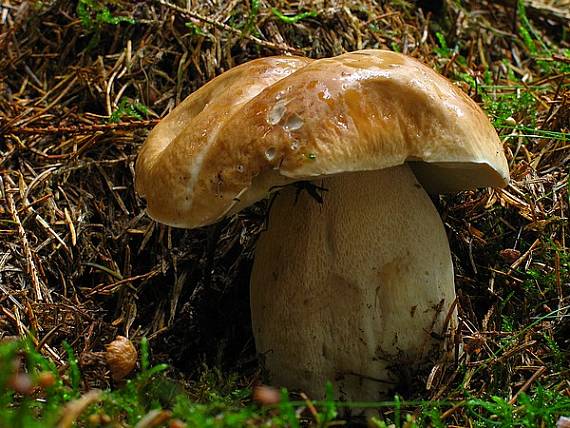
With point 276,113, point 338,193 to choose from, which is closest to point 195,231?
point 338,193

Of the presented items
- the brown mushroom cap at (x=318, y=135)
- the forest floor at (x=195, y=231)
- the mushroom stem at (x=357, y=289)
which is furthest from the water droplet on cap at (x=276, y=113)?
the forest floor at (x=195, y=231)

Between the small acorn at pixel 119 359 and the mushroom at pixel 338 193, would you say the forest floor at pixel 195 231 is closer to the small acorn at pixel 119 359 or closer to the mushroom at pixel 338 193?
the small acorn at pixel 119 359

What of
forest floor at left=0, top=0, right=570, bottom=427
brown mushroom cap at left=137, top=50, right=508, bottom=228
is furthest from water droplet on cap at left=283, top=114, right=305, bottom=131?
forest floor at left=0, top=0, right=570, bottom=427

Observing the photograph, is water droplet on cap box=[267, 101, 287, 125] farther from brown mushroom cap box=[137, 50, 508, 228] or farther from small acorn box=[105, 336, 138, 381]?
small acorn box=[105, 336, 138, 381]

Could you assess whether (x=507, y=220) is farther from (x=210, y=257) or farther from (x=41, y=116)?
(x=41, y=116)

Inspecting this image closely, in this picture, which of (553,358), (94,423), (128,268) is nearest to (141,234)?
(128,268)

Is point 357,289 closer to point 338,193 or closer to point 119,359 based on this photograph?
point 338,193
